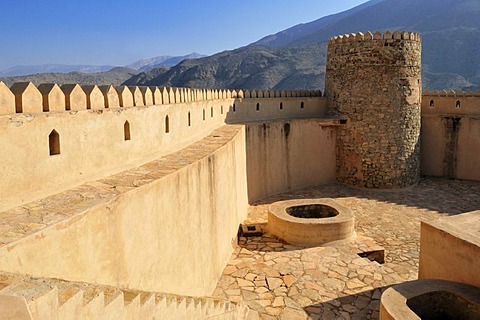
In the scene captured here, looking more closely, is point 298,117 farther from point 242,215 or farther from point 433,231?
point 433,231

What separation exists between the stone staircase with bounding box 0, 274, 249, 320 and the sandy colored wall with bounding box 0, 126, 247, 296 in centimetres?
55

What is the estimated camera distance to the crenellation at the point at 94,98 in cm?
456

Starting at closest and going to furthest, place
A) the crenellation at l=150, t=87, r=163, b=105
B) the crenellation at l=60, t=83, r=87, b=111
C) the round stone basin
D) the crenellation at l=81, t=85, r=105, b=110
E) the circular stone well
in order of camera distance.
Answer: the crenellation at l=60, t=83, r=87, b=111 < the crenellation at l=81, t=85, r=105, b=110 < the round stone basin < the crenellation at l=150, t=87, r=163, b=105 < the circular stone well

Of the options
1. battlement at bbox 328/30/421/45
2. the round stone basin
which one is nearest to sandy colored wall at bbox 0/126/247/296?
the round stone basin

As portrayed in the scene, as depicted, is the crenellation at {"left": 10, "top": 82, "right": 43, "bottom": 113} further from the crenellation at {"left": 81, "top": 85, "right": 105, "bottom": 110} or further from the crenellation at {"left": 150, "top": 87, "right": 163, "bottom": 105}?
the crenellation at {"left": 150, "top": 87, "right": 163, "bottom": 105}

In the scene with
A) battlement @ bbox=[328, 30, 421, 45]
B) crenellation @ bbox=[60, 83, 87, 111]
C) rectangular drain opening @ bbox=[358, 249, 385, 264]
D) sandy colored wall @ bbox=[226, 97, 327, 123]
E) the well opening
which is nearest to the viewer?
crenellation @ bbox=[60, 83, 87, 111]

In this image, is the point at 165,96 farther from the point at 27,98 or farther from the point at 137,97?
the point at 27,98

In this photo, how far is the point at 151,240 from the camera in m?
4.38

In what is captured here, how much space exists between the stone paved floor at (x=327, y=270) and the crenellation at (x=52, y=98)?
4.03 meters

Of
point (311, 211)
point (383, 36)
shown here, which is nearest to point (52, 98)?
point (311, 211)

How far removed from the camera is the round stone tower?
12953mm

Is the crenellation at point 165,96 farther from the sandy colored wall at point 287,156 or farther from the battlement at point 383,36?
the battlement at point 383,36

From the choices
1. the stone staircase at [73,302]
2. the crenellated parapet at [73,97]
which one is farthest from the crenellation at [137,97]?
the stone staircase at [73,302]

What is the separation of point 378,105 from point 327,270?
758 centimetres
